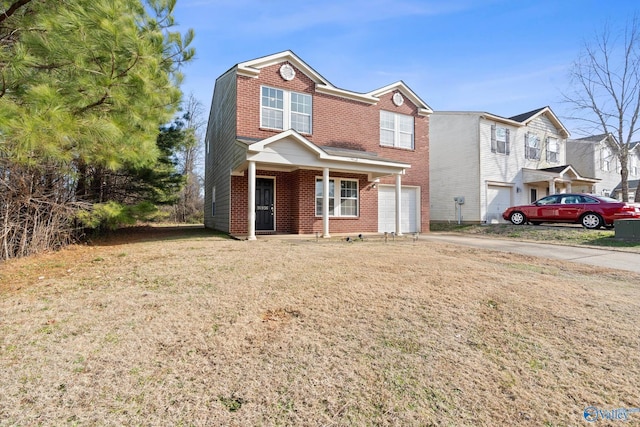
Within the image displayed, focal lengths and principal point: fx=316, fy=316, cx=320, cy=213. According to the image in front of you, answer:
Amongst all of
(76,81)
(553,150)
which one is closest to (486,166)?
(553,150)

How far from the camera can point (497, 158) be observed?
1744 centimetres

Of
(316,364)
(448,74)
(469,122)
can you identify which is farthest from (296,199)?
(469,122)

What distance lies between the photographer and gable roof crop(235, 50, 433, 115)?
10570mm

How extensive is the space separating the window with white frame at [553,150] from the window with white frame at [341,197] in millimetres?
15618

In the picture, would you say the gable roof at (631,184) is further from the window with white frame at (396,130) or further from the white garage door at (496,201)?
the window with white frame at (396,130)

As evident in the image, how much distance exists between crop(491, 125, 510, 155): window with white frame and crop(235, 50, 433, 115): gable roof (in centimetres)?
525

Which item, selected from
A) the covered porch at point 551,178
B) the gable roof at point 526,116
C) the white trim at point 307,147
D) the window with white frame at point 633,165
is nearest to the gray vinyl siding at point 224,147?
the white trim at point 307,147

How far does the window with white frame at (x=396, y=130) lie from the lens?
45.0ft

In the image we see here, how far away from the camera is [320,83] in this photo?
1214cm

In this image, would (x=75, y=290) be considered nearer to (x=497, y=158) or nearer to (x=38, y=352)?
(x=38, y=352)

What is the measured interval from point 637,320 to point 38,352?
20.0 ft

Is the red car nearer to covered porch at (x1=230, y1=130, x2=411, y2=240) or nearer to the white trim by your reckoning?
covered porch at (x1=230, y1=130, x2=411, y2=240)

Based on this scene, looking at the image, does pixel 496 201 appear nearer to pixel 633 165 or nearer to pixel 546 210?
pixel 546 210

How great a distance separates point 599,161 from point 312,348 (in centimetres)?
3124
